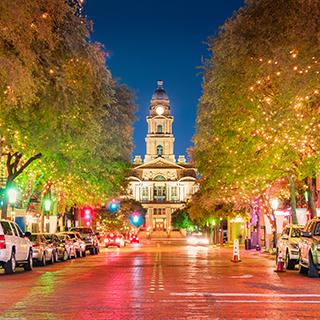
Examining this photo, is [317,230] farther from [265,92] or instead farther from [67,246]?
[67,246]

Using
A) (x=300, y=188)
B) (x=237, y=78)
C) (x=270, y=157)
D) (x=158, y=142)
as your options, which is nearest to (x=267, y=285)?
(x=237, y=78)

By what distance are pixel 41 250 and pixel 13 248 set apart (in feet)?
21.9

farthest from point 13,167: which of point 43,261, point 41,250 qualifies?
point 43,261

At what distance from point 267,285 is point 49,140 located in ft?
35.3

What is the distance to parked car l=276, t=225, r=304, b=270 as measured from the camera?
28.1 m

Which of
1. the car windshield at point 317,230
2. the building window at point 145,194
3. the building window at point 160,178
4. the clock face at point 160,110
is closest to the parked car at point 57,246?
the car windshield at point 317,230

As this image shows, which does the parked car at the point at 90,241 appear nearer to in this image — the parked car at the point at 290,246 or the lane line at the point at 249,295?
the parked car at the point at 290,246

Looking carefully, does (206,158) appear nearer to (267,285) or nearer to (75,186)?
(75,186)

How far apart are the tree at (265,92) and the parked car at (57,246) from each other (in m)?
9.59

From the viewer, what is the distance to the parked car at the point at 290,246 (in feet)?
92.1

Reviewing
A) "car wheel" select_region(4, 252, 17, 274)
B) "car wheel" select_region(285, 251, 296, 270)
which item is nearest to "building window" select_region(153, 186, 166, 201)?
"car wheel" select_region(285, 251, 296, 270)

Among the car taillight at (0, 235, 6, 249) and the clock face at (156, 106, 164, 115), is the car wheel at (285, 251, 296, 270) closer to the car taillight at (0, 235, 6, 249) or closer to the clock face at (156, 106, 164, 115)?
the car taillight at (0, 235, 6, 249)

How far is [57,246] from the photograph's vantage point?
1471 inches

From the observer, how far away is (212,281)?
2119 centimetres
